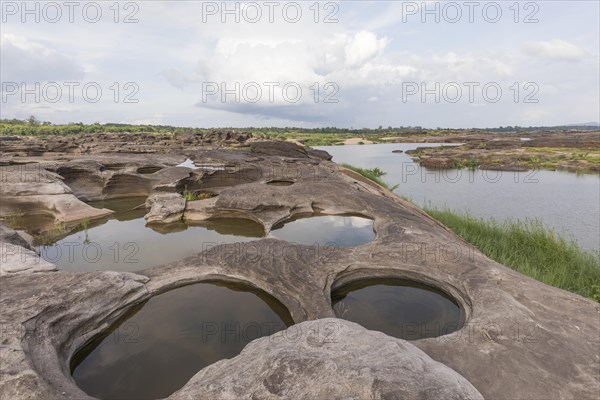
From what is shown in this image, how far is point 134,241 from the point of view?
11.6 meters

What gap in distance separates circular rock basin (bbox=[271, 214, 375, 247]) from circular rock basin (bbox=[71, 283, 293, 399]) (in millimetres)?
4331

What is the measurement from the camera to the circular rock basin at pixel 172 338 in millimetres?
5258

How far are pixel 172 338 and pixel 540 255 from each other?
37.7ft

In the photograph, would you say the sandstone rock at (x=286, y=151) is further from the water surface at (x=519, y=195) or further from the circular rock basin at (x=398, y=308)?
the circular rock basin at (x=398, y=308)

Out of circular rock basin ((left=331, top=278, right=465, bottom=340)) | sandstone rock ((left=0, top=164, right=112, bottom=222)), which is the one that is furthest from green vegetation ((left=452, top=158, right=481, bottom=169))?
sandstone rock ((left=0, top=164, right=112, bottom=222))

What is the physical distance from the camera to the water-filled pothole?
9.74 m

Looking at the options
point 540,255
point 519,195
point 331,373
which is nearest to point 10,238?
point 331,373

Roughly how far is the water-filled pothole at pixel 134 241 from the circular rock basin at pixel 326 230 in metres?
1.19

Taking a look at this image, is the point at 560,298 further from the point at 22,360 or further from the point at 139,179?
the point at 139,179

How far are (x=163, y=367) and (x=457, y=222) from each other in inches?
517

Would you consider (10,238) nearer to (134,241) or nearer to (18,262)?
(18,262)

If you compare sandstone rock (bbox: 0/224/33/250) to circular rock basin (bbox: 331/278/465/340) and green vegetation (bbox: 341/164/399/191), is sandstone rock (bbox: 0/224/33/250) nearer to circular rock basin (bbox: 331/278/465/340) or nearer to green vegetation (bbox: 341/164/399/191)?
circular rock basin (bbox: 331/278/465/340)

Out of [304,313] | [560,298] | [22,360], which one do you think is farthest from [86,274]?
[560,298]

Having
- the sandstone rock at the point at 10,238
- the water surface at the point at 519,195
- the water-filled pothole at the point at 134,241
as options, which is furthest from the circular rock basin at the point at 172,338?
the water surface at the point at 519,195
